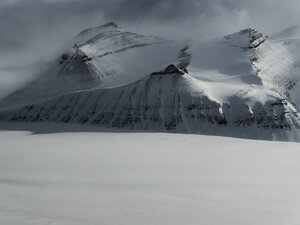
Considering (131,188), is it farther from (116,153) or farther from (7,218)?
(116,153)

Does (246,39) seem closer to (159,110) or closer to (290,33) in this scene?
(159,110)

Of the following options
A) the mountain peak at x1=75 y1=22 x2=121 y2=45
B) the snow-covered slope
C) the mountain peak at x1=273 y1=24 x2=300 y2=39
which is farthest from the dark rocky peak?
the mountain peak at x1=273 y1=24 x2=300 y2=39

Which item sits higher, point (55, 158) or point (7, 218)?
point (55, 158)

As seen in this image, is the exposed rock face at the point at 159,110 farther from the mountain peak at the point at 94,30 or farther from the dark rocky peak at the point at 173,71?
the mountain peak at the point at 94,30

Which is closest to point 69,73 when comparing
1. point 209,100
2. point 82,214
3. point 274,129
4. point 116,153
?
point 209,100

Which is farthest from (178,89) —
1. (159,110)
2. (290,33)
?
(290,33)

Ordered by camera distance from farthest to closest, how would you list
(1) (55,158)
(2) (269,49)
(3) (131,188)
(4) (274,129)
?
1. (2) (269,49)
2. (4) (274,129)
3. (1) (55,158)
4. (3) (131,188)

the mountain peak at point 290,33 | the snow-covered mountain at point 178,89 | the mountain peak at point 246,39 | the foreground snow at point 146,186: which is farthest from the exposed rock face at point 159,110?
the mountain peak at point 290,33
